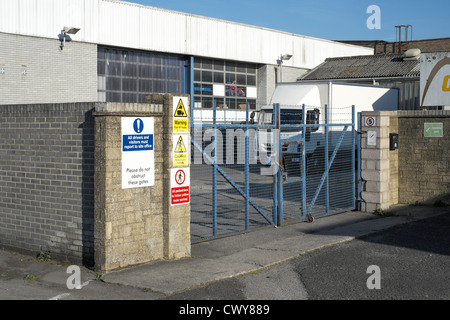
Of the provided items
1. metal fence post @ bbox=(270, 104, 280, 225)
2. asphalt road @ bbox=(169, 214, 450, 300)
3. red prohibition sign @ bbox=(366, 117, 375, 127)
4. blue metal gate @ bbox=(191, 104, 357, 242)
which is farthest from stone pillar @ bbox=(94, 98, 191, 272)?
red prohibition sign @ bbox=(366, 117, 375, 127)

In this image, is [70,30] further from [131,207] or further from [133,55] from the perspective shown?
[131,207]

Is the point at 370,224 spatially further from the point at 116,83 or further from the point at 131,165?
the point at 116,83

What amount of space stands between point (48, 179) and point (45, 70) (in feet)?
58.3

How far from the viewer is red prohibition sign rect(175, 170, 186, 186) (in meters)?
9.24

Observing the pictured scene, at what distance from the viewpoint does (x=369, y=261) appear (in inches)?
361

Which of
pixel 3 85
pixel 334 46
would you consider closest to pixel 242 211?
pixel 3 85

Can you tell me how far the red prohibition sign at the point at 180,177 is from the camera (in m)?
9.24

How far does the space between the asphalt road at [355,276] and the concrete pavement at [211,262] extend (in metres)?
0.26

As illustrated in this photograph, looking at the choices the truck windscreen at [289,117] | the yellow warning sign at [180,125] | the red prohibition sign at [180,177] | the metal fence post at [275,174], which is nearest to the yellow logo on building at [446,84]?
the truck windscreen at [289,117]

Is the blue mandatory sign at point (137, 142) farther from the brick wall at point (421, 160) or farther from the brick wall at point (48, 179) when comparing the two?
the brick wall at point (421, 160)

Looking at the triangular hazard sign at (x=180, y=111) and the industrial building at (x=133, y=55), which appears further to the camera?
the industrial building at (x=133, y=55)
